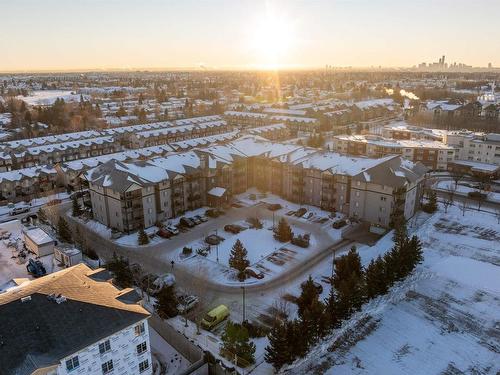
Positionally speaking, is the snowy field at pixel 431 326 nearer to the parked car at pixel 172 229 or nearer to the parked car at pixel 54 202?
the parked car at pixel 172 229

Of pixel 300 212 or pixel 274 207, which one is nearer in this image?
pixel 300 212

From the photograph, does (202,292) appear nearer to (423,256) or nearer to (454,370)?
(454,370)

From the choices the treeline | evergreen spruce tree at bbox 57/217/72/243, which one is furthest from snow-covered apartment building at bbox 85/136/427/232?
the treeline

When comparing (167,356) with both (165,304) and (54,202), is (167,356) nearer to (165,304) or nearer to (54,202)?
(165,304)

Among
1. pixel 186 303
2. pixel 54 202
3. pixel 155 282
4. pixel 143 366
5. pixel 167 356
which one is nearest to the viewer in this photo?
pixel 143 366

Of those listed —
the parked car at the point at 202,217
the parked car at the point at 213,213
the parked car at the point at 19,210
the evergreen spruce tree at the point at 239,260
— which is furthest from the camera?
the parked car at the point at 19,210

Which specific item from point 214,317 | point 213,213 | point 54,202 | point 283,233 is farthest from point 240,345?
point 54,202

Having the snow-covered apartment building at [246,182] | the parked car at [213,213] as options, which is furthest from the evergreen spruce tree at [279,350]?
the parked car at [213,213]
